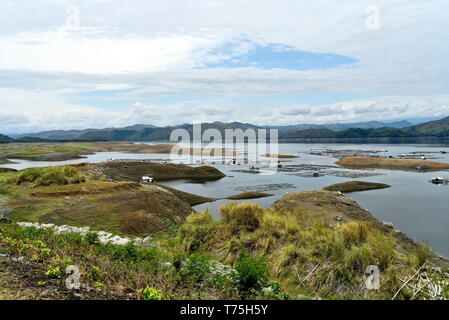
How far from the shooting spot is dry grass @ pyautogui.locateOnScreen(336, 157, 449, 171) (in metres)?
70.6

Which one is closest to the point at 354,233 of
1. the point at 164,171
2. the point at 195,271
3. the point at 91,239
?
the point at 195,271

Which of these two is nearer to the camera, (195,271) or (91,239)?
(195,271)

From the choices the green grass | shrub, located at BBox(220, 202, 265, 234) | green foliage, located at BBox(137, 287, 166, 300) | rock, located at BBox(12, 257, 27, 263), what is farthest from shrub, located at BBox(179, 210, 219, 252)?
green foliage, located at BBox(137, 287, 166, 300)

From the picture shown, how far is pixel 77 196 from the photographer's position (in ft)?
66.6

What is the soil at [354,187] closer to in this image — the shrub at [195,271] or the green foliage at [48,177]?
the green foliage at [48,177]

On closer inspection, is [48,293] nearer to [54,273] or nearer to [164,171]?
[54,273]

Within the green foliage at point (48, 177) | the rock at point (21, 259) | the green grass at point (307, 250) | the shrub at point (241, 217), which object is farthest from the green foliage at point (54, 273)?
the green foliage at point (48, 177)

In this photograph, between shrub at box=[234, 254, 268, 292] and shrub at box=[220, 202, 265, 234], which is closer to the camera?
shrub at box=[234, 254, 268, 292]

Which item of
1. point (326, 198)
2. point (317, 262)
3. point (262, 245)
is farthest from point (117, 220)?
point (326, 198)

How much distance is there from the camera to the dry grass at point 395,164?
232 ft

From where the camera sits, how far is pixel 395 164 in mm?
75625

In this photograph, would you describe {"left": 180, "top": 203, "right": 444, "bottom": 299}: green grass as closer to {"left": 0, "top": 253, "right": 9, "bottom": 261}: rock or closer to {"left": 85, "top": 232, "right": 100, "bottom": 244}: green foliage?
{"left": 85, "top": 232, "right": 100, "bottom": 244}: green foliage
